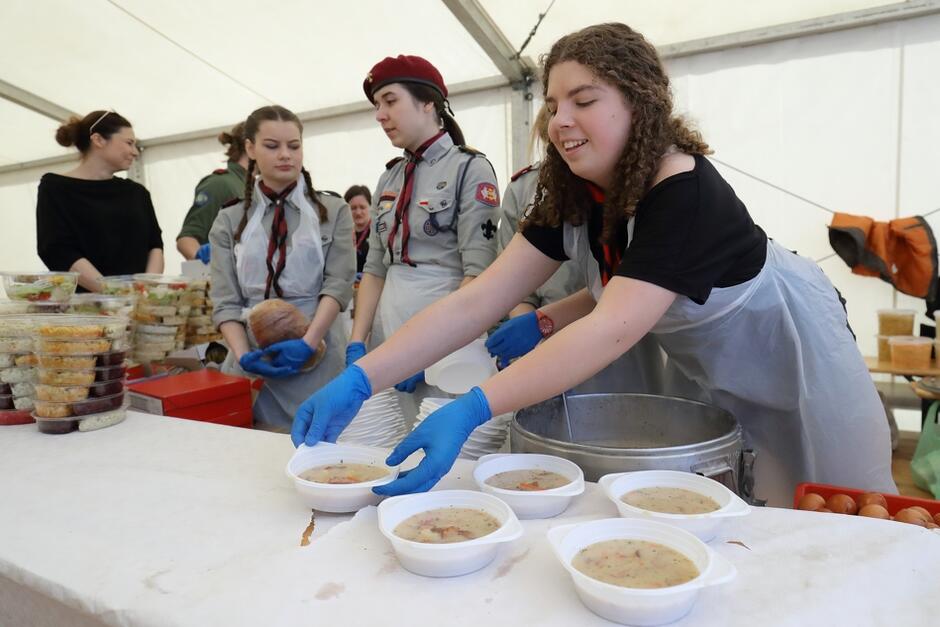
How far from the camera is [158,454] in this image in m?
1.32

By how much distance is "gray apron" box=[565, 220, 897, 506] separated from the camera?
1353 millimetres

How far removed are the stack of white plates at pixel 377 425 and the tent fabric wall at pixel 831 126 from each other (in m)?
2.68

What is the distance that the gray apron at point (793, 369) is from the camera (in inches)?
53.2

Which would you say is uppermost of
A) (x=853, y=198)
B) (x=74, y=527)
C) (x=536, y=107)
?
(x=536, y=107)

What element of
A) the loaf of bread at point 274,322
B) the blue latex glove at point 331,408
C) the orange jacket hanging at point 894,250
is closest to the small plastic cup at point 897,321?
the orange jacket hanging at point 894,250

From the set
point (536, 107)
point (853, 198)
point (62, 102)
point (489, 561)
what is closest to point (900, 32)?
point (853, 198)

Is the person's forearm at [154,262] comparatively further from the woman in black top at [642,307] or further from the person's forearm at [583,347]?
the person's forearm at [583,347]

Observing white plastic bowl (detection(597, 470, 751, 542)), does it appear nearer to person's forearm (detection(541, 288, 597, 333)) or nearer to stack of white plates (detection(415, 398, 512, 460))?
stack of white plates (detection(415, 398, 512, 460))

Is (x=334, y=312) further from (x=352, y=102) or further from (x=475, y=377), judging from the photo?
(x=352, y=102)

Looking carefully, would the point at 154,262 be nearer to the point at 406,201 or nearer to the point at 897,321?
the point at 406,201

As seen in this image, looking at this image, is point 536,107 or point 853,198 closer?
point 853,198

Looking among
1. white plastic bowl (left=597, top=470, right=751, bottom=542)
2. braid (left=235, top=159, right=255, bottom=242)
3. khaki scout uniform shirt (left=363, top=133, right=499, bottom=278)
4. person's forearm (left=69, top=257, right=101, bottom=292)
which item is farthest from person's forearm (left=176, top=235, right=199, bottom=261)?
white plastic bowl (left=597, top=470, right=751, bottom=542)

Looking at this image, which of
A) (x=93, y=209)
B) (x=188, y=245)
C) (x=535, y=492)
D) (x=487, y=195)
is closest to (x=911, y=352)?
(x=487, y=195)

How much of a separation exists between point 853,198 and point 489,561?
12.1ft
